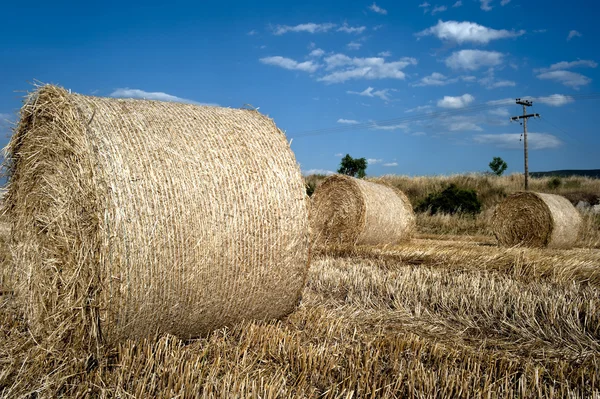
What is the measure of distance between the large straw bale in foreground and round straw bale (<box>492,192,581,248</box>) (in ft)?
22.9

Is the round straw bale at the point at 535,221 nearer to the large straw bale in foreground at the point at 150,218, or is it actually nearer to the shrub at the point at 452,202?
the shrub at the point at 452,202

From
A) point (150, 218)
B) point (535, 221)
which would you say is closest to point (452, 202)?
point (535, 221)

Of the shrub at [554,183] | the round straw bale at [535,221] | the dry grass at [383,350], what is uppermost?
the shrub at [554,183]

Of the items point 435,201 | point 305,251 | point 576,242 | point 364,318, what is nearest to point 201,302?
point 305,251

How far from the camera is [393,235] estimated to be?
10.5 meters

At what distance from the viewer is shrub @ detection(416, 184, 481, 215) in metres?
17.2

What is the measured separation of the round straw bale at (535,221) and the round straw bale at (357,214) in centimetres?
185

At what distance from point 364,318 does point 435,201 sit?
44.5ft

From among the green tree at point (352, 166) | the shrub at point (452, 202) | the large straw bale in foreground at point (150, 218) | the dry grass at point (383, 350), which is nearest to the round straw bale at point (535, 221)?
the dry grass at point (383, 350)

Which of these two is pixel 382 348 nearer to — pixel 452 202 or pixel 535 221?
pixel 535 221

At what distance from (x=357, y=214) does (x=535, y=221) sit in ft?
11.5

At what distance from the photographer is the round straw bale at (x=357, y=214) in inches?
387

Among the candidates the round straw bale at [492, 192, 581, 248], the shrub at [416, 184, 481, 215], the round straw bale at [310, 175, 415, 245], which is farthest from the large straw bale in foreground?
the shrub at [416, 184, 481, 215]

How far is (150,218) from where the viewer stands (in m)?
3.96
